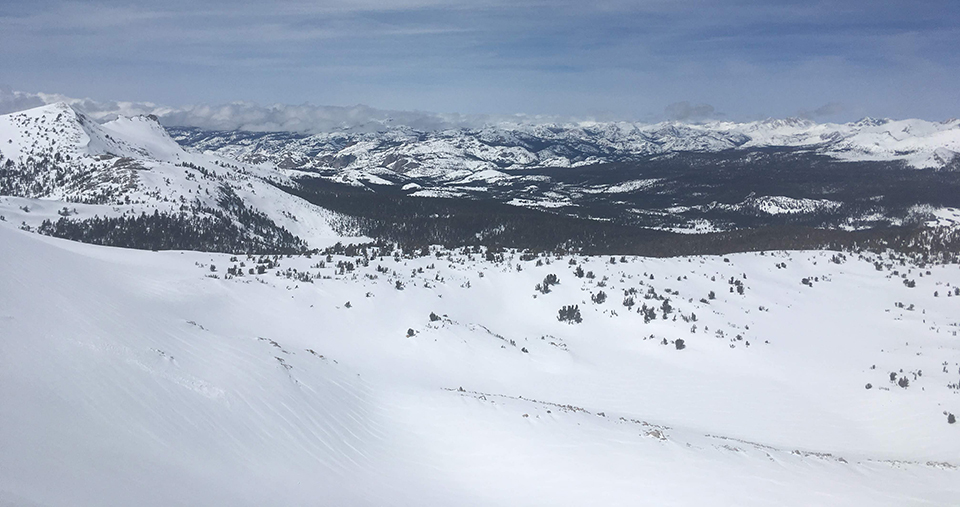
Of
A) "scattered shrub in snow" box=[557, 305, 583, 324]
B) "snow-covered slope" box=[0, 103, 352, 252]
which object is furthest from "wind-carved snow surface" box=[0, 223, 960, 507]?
"snow-covered slope" box=[0, 103, 352, 252]

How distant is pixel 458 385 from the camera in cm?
1925

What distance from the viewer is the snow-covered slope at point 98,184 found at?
9112 cm

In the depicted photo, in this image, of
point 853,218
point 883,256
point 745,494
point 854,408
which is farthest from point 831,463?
point 853,218

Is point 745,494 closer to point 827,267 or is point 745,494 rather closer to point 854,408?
point 854,408

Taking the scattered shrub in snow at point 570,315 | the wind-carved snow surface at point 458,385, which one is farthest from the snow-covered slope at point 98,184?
the scattered shrub in snow at point 570,315

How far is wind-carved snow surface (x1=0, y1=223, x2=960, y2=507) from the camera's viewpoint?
8.06 meters

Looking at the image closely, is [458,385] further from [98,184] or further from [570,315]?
[98,184]

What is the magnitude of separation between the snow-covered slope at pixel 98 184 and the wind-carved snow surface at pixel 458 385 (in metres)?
76.8

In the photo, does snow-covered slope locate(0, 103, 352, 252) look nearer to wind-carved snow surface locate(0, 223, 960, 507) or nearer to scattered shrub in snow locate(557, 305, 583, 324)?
wind-carved snow surface locate(0, 223, 960, 507)

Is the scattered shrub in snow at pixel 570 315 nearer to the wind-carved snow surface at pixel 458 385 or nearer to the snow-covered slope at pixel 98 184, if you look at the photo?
the wind-carved snow surface at pixel 458 385

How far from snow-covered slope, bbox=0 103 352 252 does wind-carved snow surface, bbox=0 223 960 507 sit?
76.8 metres

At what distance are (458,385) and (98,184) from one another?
124 meters

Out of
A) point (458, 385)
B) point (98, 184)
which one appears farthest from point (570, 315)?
point (98, 184)

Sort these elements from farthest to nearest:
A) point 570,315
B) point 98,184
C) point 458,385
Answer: point 98,184 → point 570,315 → point 458,385
